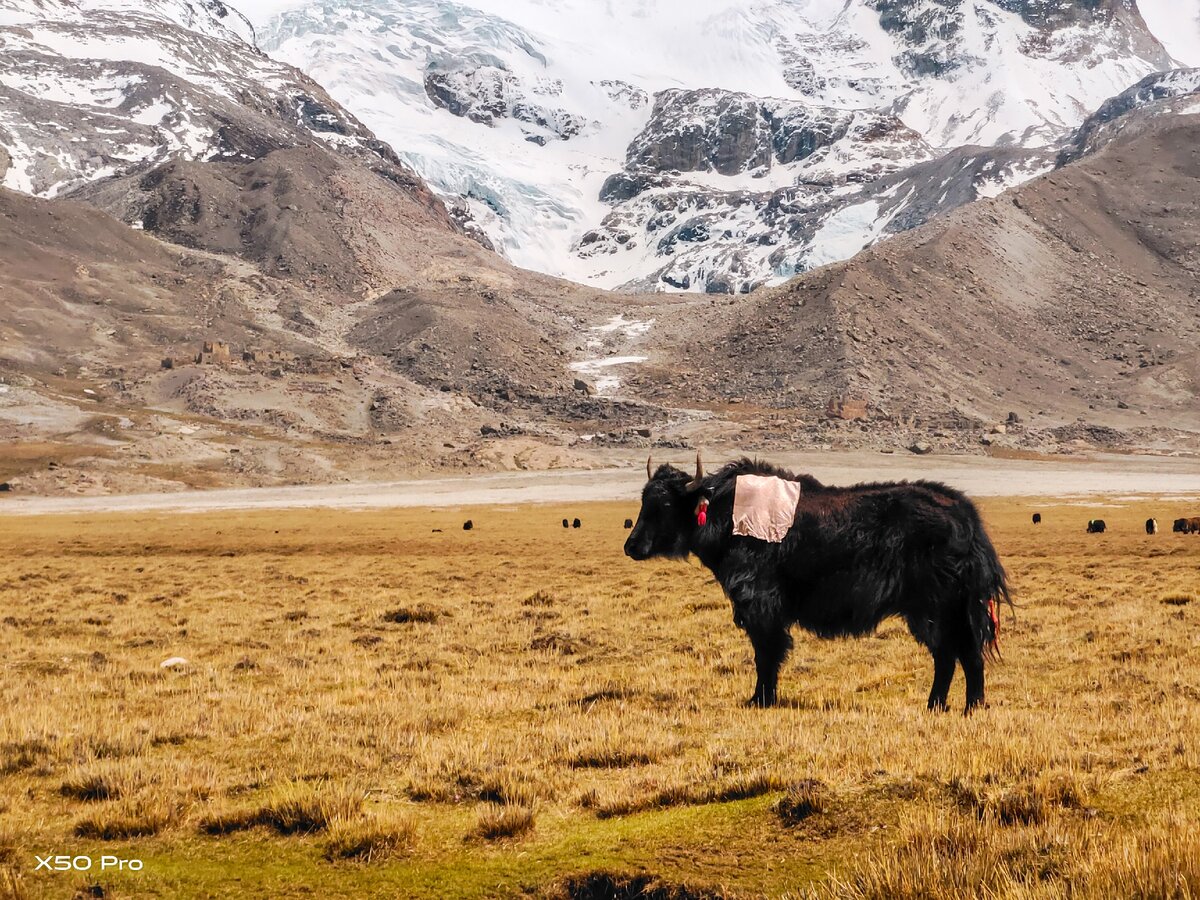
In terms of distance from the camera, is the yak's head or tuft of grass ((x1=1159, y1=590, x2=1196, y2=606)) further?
tuft of grass ((x1=1159, y1=590, x2=1196, y2=606))

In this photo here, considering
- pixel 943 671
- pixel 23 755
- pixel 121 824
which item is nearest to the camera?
pixel 121 824

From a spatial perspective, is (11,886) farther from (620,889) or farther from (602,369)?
(602,369)

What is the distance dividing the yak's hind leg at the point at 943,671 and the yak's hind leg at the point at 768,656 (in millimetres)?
1658

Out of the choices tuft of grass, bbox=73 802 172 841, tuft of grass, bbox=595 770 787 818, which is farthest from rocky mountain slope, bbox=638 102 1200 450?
tuft of grass, bbox=73 802 172 841

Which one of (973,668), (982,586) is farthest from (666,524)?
(973,668)

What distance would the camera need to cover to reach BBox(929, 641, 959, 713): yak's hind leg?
419 inches

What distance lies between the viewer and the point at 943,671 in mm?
10672

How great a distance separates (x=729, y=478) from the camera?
1245 cm

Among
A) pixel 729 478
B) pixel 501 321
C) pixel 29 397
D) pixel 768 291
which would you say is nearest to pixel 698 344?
pixel 768 291

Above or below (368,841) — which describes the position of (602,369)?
above

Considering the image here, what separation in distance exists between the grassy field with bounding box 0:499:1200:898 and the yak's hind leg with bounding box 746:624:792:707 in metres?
0.33

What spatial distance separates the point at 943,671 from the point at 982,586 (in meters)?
1.04

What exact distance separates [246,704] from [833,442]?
11282 centimetres

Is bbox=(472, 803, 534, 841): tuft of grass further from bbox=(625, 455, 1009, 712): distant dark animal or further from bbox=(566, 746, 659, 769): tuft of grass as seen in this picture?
bbox=(625, 455, 1009, 712): distant dark animal
